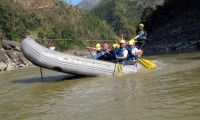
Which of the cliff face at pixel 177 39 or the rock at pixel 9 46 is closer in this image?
the cliff face at pixel 177 39

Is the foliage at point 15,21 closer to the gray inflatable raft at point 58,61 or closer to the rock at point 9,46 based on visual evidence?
the rock at point 9,46

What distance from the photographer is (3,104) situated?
7180mm

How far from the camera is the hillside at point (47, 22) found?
46906 mm

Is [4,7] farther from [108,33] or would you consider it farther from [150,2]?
Answer: [150,2]

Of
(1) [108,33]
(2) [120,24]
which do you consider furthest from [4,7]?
(2) [120,24]

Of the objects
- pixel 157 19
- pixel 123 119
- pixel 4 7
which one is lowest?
pixel 123 119

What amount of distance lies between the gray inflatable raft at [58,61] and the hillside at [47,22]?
3499 centimetres

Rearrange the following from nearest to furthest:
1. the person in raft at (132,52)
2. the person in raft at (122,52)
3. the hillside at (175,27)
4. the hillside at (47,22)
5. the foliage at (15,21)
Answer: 1. the person in raft at (122,52)
2. the person in raft at (132,52)
3. the hillside at (175,27)
4. the foliage at (15,21)
5. the hillside at (47,22)

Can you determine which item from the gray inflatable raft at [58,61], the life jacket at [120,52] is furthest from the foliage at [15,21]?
the gray inflatable raft at [58,61]

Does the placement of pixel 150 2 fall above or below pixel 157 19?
above

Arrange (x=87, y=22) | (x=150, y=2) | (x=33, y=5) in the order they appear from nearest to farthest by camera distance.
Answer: (x=33, y=5)
(x=87, y=22)
(x=150, y=2)

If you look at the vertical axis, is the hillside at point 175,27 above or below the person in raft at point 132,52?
above

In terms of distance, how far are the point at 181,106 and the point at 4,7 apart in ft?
150

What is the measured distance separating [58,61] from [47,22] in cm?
4877
